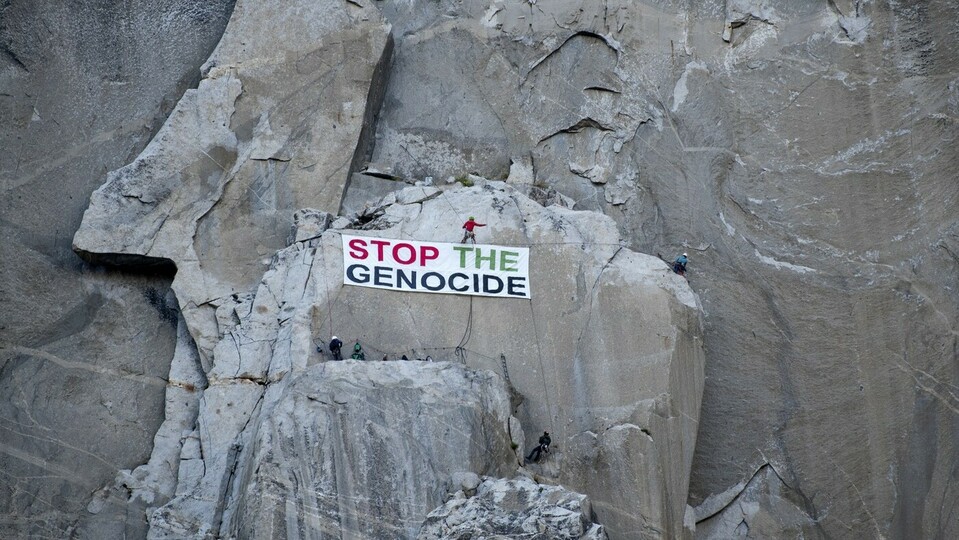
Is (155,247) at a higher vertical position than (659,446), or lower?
higher

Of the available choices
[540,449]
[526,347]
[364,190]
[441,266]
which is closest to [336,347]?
[441,266]

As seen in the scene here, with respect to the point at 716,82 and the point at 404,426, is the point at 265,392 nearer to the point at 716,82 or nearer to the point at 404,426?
the point at 404,426

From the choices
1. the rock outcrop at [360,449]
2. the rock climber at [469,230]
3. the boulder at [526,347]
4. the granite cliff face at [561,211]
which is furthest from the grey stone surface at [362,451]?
the rock climber at [469,230]

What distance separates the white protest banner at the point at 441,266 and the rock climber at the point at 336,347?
1.11m

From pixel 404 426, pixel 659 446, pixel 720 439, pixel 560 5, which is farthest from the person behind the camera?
pixel 560 5

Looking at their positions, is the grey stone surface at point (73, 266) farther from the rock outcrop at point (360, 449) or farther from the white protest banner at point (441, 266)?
the white protest banner at point (441, 266)

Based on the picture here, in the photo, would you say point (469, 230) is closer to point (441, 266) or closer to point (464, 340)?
point (441, 266)

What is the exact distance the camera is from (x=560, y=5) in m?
23.3

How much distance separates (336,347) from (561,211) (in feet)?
12.2

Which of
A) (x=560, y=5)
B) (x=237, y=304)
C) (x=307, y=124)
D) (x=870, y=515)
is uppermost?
(x=560, y=5)

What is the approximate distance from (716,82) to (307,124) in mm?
6013

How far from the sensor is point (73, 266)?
2225 centimetres

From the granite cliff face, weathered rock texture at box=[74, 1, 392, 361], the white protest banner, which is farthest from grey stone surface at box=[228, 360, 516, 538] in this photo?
weathered rock texture at box=[74, 1, 392, 361]

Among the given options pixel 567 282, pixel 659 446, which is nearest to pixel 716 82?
pixel 567 282
